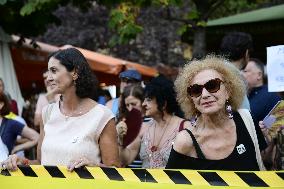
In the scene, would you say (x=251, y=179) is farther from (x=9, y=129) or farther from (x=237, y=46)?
(x=9, y=129)

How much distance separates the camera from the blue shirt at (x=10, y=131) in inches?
274

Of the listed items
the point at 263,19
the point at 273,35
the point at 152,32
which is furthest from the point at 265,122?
the point at 152,32

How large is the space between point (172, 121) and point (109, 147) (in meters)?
1.28

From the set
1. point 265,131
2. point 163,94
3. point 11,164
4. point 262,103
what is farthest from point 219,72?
point 262,103

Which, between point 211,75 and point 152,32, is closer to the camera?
point 211,75

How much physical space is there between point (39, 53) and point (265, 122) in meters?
10.2

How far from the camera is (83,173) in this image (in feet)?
13.6

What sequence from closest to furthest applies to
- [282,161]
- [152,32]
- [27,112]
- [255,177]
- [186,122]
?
[255,177], [282,161], [186,122], [27,112], [152,32]

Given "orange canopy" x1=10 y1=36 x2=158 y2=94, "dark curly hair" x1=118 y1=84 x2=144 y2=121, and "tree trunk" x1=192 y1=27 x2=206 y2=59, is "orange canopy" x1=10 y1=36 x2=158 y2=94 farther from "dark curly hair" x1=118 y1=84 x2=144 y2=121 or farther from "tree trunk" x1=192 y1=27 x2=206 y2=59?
"dark curly hair" x1=118 y1=84 x2=144 y2=121

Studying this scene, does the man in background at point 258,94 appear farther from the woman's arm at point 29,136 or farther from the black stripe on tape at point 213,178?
the woman's arm at point 29,136

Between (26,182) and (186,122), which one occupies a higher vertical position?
(186,122)

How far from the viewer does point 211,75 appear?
4141 mm

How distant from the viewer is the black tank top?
3879mm

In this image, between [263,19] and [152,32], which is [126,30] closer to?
[263,19]
